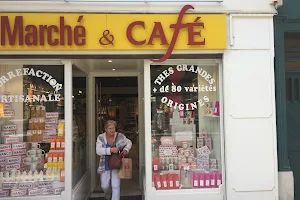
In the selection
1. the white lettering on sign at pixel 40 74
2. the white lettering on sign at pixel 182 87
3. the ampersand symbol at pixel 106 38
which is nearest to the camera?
the ampersand symbol at pixel 106 38

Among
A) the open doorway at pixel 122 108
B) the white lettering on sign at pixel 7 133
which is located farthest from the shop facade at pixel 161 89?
the open doorway at pixel 122 108

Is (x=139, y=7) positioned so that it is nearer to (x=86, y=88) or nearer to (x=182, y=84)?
(x=182, y=84)

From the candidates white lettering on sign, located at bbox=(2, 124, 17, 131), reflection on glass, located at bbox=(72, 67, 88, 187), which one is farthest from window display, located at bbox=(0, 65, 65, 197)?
reflection on glass, located at bbox=(72, 67, 88, 187)

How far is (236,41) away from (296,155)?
2534 millimetres

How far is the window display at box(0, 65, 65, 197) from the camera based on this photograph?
5.25m

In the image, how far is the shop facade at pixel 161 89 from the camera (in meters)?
5.08

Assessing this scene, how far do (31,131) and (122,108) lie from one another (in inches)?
270

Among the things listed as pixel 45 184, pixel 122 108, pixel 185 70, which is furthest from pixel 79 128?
pixel 122 108

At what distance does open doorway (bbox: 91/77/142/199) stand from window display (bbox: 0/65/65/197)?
1.89 m

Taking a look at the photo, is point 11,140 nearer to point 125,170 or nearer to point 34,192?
point 34,192

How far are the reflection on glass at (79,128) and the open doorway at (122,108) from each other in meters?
0.89

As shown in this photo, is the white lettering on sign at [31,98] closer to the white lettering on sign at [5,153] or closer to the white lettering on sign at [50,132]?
the white lettering on sign at [50,132]

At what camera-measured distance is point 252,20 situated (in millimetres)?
5336

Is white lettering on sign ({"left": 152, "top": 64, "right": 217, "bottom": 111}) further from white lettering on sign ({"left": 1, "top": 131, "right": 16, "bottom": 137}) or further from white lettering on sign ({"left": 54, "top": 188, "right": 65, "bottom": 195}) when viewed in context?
white lettering on sign ({"left": 1, "top": 131, "right": 16, "bottom": 137})
